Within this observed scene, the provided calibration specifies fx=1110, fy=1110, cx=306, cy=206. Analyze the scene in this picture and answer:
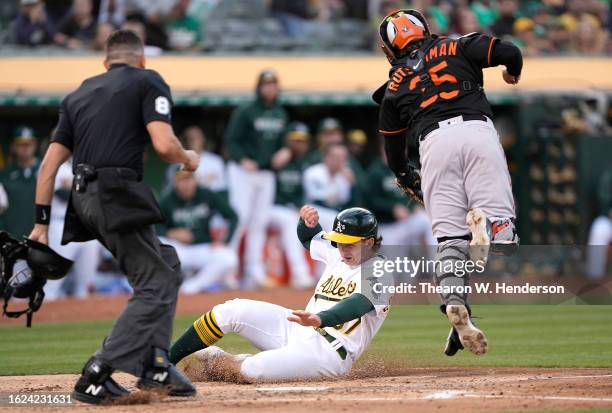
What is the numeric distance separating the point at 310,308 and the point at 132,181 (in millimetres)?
1519

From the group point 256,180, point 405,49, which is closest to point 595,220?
point 256,180

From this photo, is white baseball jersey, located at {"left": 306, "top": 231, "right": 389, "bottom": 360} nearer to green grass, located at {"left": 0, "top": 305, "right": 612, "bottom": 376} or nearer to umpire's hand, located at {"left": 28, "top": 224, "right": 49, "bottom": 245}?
green grass, located at {"left": 0, "top": 305, "right": 612, "bottom": 376}

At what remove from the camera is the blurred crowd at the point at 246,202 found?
13922 mm

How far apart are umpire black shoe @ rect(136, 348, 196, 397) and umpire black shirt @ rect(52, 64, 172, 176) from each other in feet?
3.25

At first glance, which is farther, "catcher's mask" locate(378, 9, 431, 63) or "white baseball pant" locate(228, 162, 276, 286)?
"white baseball pant" locate(228, 162, 276, 286)

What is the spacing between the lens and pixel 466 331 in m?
6.02

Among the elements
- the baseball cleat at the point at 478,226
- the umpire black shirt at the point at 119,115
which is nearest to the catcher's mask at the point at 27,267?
the umpire black shirt at the point at 119,115

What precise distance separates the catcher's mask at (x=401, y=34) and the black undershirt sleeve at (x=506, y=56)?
54 centimetres

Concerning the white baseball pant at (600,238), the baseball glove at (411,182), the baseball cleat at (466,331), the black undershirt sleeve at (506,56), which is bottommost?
the white baseball pant at (600,238)

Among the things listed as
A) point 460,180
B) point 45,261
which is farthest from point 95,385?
point 460,180

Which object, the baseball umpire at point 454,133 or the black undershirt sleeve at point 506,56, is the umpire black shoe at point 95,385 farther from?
the black undershirt sleeve at point 506,56

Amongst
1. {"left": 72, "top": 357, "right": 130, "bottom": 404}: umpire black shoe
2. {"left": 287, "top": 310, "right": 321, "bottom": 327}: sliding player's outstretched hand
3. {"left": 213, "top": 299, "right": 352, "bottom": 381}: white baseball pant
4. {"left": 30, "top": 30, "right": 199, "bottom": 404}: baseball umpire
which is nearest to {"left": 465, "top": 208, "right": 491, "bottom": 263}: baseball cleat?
{"left": 287, "top": 310, "right": 321, "bottom": 327}: sliding player's outstretched hand

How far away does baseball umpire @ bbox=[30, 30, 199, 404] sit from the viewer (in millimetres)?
5766

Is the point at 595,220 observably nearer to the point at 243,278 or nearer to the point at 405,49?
the point at 243,278
